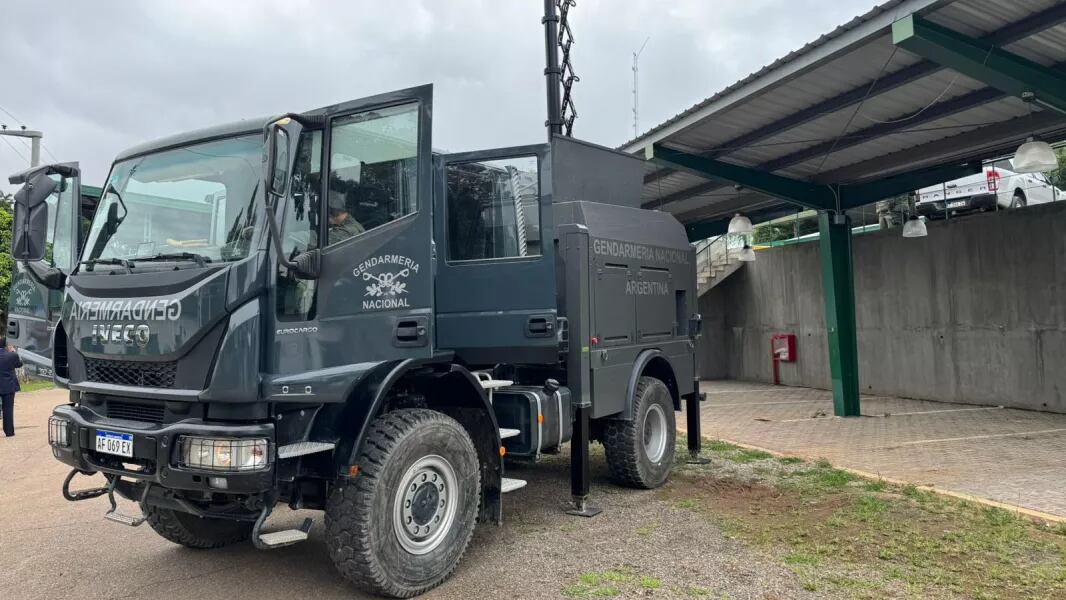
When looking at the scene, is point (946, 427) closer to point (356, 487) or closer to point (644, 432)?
point (644, 432)

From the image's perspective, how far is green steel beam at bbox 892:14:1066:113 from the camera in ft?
23.5

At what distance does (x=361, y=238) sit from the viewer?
14.8 ft

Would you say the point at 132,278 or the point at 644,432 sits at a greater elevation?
the point at 132,278

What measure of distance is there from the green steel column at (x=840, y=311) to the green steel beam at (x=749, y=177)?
0.38m

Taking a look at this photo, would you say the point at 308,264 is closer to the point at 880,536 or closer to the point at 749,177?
the point at 880,536

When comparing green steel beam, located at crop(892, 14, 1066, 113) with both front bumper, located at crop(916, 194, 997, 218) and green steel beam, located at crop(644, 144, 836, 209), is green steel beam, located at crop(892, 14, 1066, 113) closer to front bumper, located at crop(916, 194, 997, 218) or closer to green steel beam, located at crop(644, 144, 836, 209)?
green steel beam, located at crop(644, 144, 836, 209)

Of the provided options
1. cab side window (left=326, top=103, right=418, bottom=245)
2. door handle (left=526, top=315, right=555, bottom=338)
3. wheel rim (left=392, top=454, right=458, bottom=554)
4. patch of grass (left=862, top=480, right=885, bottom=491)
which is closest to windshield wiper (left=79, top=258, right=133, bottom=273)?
cab side window (left=326, top=103, right=418, bottom=245)

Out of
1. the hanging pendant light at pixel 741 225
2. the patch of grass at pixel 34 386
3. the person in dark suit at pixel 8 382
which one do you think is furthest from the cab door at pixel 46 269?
the patch of grass at pixel 34 386

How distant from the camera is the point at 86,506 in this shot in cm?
702

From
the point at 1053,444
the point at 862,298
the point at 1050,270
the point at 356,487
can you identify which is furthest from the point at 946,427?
the point at 356,487

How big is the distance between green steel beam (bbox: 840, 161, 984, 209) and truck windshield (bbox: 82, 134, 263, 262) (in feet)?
36.5

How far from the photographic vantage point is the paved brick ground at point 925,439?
7.36 meters

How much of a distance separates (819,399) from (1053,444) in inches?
245

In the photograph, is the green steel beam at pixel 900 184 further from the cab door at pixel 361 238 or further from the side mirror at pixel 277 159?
the side mirror at pixel 277 159
